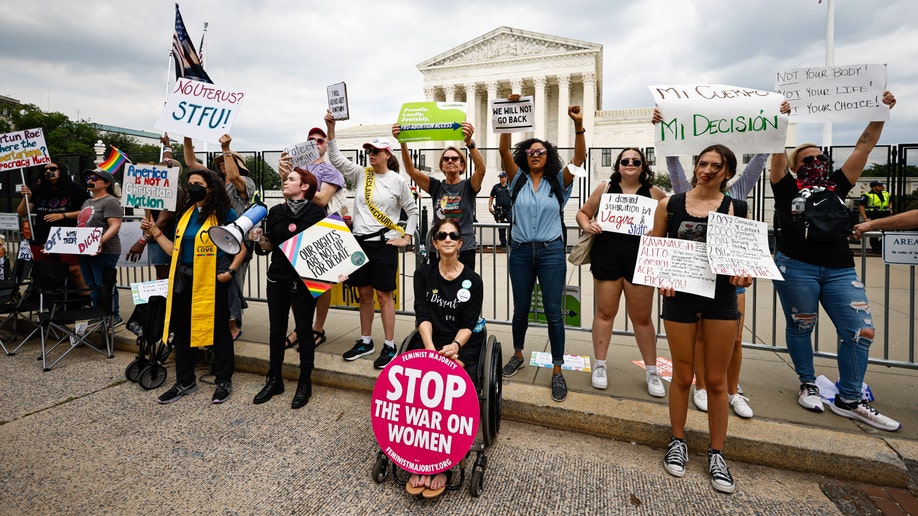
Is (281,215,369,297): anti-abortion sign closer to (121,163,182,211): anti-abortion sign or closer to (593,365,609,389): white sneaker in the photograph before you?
(121,163,182,211): anti-abortion sign

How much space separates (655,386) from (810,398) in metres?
1.12

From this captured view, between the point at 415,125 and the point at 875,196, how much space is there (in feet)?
40.4

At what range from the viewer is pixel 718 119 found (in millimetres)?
3305

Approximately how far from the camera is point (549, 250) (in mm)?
3766

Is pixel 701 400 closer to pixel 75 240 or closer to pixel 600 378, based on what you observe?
pixel 600 378

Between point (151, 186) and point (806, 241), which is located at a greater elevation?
point (151, 186)

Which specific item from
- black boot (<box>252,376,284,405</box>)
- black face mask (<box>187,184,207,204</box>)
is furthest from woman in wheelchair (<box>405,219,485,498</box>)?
black face mask (<box>187,184,207,204</box>)

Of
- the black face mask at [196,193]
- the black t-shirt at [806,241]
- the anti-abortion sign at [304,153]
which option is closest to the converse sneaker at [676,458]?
the black t-shirt at [806,241]

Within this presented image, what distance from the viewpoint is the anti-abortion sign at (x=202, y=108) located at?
15.9 ft

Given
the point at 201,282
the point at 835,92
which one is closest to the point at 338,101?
the point at 201,282

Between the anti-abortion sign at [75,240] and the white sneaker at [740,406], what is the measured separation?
6.75m

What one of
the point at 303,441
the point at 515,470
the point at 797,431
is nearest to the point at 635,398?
the point at 797,431

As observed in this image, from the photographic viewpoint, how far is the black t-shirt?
3240mm

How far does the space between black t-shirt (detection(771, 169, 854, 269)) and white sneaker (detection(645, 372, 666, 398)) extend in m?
1.41
